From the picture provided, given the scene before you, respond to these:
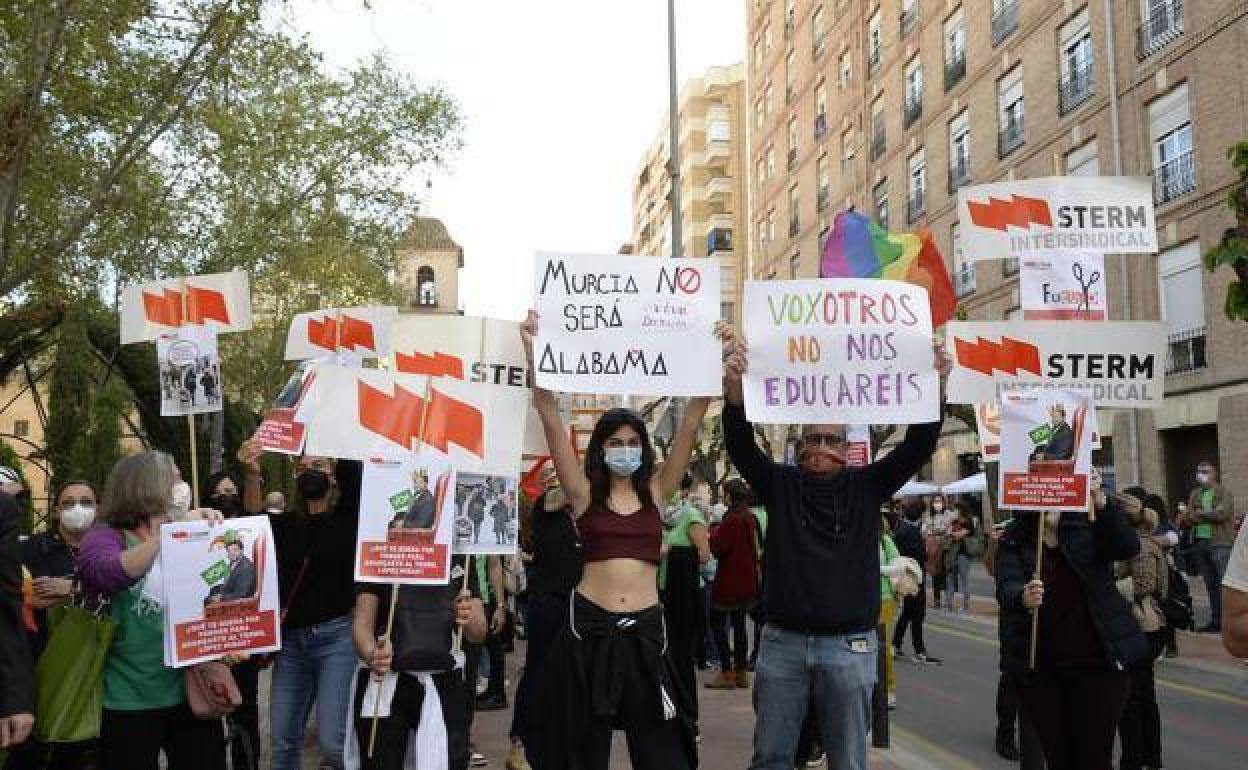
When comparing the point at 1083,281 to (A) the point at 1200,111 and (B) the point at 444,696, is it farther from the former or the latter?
(A) the point at 1200,111

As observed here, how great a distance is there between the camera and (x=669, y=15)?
23203 mm

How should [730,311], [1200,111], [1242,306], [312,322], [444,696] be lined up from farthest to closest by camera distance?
[730,311]
[1200,111]
[1242,306]
[312,322]
[444,696]

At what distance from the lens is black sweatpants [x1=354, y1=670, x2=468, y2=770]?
4.87 metres

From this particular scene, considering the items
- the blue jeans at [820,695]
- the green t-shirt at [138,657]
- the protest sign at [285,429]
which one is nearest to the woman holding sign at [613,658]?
the blue jeans at [820,695]

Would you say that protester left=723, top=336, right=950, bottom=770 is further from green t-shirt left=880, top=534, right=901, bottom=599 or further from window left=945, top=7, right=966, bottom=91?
window left=945, top=7, right=966, bottom=91

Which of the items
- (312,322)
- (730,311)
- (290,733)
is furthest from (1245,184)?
(730,311)

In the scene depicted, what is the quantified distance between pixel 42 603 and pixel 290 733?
1.27 metres

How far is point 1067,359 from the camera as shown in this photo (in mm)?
6270

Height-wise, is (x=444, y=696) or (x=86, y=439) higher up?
(x=86, y=439)

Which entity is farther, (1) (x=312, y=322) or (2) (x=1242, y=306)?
(2) (x=1242, y=306)


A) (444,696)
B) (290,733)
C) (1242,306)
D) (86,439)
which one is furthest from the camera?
(86,439)

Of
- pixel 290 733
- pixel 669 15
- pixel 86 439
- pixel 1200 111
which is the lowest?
pixel 290 733

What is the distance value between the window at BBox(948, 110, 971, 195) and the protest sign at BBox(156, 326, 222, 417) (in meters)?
28.5

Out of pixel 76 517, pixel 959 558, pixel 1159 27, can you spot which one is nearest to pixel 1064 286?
pixel 76 517
